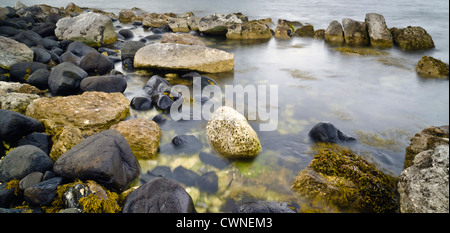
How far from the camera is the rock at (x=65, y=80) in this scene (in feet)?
21.5

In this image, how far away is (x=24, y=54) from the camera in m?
7.94

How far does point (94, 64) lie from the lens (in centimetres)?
823

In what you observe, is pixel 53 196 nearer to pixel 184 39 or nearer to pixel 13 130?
pixel 13 130

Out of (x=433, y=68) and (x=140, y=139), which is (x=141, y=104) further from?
(x=433, y=68)

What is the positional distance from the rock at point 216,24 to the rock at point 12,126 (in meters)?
12.7

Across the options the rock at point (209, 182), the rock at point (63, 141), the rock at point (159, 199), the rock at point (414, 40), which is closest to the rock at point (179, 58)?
the rock at point (63, 141)

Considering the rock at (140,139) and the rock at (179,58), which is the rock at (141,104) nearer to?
the rock at (140,139)

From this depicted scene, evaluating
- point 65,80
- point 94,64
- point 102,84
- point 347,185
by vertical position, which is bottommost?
point 347,185

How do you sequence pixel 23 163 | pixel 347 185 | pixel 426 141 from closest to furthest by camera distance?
pixel 23 163
pixel 347 185
pixel 426 141

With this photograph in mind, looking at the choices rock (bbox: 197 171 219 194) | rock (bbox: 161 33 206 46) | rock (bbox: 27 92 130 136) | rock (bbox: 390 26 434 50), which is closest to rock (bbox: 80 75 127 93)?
rock (bbox: 27 92 130 136)

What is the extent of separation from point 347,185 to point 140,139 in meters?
3.61

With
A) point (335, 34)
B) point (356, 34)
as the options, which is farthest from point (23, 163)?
point (335, 34)

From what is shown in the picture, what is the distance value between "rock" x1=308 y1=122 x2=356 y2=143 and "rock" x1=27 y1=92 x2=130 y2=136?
4253 millimetres

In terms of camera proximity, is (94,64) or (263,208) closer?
(263,208)
